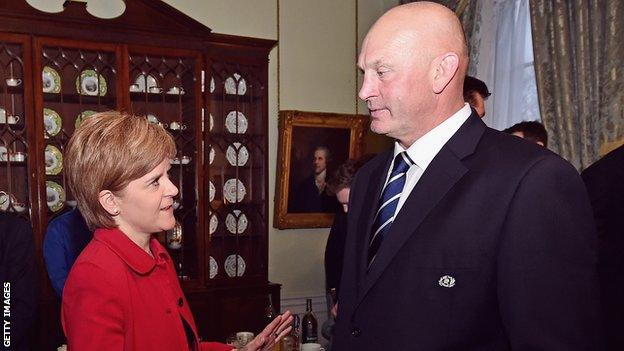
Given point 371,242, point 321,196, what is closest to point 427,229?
point 371,242

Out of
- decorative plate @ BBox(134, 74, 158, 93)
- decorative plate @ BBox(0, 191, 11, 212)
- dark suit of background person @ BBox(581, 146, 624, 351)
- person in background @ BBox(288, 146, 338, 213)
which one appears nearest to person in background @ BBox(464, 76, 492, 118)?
dark suit of background person @ BBox(581, 146, 624, 351)

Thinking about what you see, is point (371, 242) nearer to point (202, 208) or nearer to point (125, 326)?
point (125, 326)

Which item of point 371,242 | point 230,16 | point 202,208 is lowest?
point 202,208

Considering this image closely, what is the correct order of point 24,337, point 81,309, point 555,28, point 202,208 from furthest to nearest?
point 202,208, point 555,28, point 24,337, point 81,309

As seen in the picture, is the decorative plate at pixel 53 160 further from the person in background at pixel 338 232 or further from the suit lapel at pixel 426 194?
the suit lapel at pixel 426 194

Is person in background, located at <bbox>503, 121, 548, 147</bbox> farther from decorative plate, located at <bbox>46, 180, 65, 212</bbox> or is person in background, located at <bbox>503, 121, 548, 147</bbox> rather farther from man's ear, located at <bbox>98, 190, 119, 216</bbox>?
decorative plate, located at <bbox>46, 180, 65, 212</bbox>

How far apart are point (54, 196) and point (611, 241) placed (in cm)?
398

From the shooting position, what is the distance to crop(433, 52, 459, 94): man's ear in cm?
159

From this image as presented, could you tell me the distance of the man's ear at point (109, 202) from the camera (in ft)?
6.22

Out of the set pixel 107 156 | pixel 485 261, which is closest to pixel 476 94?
pixel 485 261

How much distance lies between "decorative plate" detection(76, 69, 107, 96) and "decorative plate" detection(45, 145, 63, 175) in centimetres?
Result: 48

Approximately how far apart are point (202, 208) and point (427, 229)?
3.84 meters

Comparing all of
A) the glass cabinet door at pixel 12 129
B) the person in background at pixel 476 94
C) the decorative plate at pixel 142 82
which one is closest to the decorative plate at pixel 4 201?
the glass cabinet door at pixel 12 129

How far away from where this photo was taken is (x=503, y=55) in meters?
5.21
